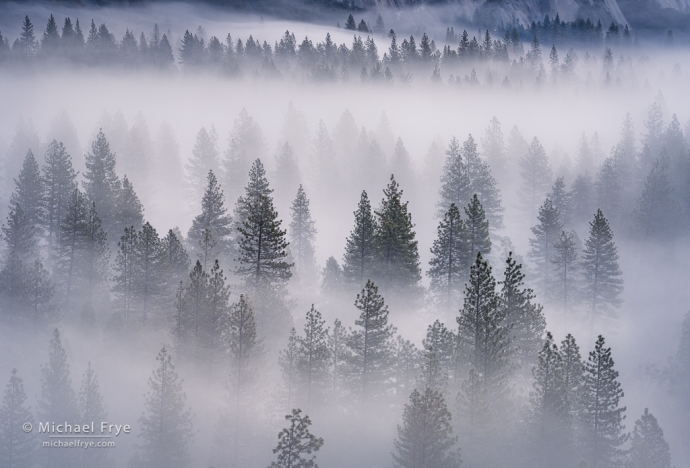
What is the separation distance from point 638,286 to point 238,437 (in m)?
47.1

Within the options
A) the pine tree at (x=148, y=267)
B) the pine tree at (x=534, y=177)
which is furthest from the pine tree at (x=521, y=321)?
the pine tree at (x=534, y=177)

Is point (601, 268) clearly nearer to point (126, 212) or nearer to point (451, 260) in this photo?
point (451, 260)

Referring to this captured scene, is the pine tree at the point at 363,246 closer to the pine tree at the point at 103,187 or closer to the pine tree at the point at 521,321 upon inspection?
the pine tree at the point at 521,321

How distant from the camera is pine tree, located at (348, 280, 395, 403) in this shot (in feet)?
125

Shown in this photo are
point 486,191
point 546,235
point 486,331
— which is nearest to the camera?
point 486,331

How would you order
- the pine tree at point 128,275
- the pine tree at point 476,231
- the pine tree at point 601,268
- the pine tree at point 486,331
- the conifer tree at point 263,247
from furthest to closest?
the pine tree at point 601,268 < the pine tree at point 476,231 < the pine tree at point 128,275 < the conifer tree at point 263,247 < the pine tree at point 486,331

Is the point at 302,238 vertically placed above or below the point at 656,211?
below

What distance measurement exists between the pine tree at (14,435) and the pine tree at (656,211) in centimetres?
5873

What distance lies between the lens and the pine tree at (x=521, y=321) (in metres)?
38.4

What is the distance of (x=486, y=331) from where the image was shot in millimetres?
35906

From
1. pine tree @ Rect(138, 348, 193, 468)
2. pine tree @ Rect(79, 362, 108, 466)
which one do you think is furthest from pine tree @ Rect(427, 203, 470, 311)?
pine tree @ Rect(79, 362, 108, 466)

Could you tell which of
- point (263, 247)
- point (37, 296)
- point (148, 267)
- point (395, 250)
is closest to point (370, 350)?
point (395, 250)

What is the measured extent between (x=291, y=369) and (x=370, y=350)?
4716 mm

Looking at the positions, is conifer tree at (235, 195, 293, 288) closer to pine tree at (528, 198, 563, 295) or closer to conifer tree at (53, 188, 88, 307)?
conifer tree at (53, 188, 88, 307)
